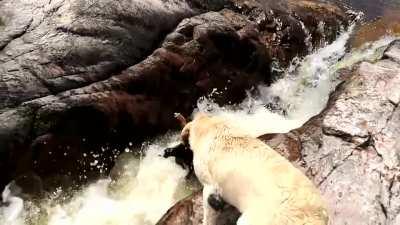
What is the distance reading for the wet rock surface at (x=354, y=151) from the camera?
22.2 feet

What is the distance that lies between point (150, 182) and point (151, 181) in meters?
0.04

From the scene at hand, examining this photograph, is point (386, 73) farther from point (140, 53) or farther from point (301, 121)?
point (140, 53)

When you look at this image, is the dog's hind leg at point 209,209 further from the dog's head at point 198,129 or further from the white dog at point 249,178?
the dog's head at point 198,129

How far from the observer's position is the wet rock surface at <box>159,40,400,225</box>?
6.75 metres

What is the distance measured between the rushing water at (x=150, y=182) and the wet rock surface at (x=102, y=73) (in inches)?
10.7

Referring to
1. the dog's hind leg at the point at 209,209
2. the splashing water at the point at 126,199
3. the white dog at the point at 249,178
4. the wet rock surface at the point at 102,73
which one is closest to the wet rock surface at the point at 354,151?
the dog's hind leg at the point at 209,209

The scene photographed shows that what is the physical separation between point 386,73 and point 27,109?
259 inches

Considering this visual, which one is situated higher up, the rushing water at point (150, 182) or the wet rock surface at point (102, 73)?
the wet rock surface at point (102, 73)

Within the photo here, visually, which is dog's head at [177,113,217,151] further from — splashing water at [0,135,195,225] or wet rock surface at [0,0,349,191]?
wet rock surface at [0,0,349,191]

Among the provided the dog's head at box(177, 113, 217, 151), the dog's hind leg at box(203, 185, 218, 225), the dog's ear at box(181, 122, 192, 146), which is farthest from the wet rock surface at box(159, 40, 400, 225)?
the dog's head at box(177, 113, 217, 151)

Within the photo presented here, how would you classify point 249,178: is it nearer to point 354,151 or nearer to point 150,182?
point 354,151

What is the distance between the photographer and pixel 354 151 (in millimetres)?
7684

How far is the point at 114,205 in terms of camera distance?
800cm

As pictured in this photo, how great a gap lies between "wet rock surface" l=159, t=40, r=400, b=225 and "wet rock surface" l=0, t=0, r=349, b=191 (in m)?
2.20
